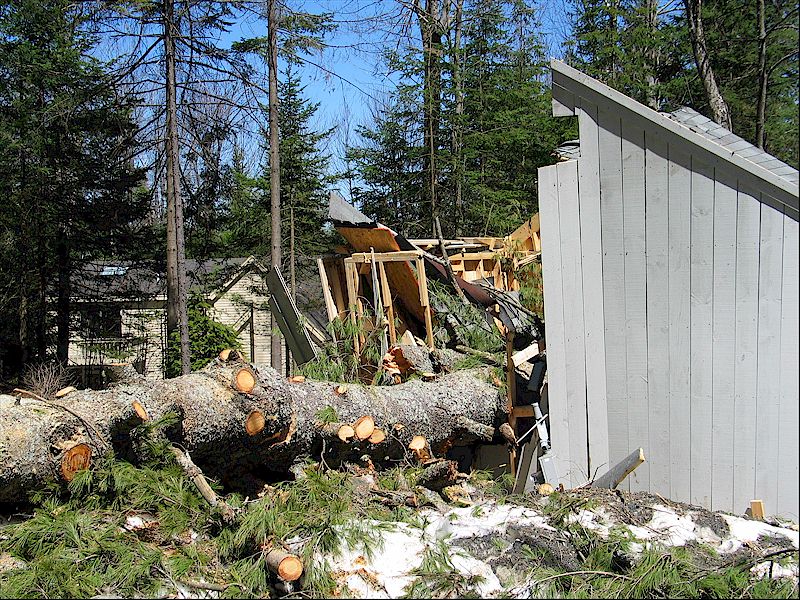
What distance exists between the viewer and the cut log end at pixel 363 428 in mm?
5039

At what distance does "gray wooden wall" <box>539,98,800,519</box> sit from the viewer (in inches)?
157

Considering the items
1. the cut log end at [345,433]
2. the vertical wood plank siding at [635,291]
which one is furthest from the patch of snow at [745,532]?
the cut log end at [345,433]

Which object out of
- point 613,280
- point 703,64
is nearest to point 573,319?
point 613,280

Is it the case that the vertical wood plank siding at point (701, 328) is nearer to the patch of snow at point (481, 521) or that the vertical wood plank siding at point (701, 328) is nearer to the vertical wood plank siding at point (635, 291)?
the vertical wood plank siding at point (635, 291)

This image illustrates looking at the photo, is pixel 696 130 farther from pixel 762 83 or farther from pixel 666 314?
pixel 762 83

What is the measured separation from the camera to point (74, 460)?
4102mm

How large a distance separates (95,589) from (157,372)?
17.8 metres

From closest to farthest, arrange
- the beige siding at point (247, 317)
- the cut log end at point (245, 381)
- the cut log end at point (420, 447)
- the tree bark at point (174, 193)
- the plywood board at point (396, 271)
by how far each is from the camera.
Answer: the cut log end at point (245, 381)
the cut log end at point (420, 447)
the plywood board at point (396, 271)
the tree bark at point (174, 193)
the beige siding at point (247, 317)

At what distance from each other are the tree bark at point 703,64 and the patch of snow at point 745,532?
22.2ft

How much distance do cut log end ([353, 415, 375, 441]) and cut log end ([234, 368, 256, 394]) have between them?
0.90 metres

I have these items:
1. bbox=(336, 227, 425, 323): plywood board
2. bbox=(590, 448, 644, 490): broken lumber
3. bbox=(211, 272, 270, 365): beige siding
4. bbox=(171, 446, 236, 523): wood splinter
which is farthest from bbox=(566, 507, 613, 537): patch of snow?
bbox=(211, 272, 270, 365): beige siding

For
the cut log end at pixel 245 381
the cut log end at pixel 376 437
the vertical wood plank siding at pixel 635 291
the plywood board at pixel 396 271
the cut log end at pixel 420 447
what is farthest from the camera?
the plywood board at pixel 396 271

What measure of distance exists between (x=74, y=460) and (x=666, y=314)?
3.94 m

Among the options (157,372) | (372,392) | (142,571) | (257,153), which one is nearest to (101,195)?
(257,153)
